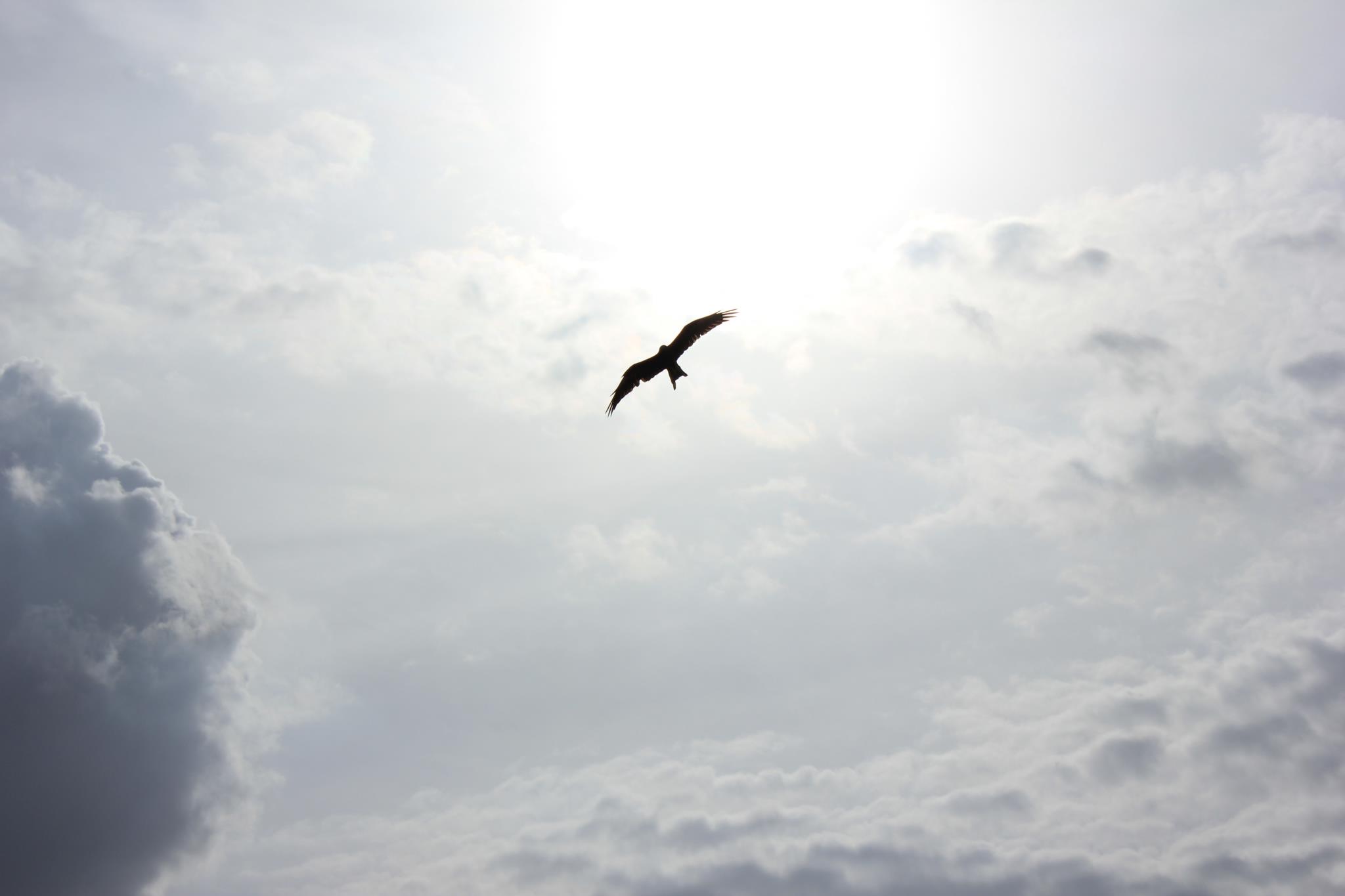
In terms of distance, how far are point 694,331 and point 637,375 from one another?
13.6 feet

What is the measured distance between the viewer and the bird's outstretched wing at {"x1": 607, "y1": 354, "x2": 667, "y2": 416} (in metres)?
53.9

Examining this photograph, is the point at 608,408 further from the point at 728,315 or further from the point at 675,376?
the point at 728,315

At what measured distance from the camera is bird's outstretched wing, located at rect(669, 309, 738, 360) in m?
54.2

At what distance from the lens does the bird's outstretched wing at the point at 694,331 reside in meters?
54.2

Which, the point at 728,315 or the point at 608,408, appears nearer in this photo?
the point at 608,408

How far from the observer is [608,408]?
51281 millimetres

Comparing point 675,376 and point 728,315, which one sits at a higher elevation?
point 728,315

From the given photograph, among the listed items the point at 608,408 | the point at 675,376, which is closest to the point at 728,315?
the point at 675,376

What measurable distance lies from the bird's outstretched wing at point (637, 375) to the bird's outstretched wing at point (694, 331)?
Result: 3.44 ft

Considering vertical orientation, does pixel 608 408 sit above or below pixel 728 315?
below

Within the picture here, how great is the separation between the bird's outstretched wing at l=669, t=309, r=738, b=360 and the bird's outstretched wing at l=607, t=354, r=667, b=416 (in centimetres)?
105

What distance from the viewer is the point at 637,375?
178ft

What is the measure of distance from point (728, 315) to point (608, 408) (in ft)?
32.2

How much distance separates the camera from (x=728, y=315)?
56.3 metres
